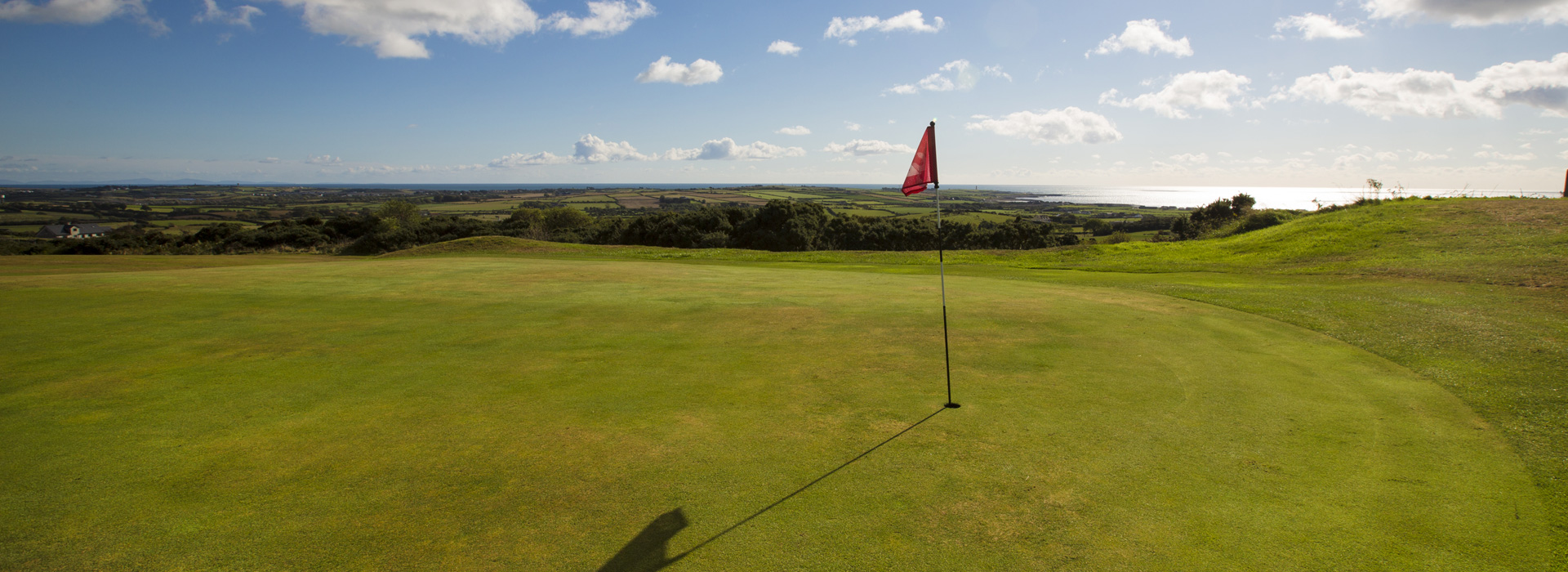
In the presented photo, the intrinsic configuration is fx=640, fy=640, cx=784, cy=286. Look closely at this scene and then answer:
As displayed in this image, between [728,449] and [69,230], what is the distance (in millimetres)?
85574

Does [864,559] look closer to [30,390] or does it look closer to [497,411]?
[497,411]

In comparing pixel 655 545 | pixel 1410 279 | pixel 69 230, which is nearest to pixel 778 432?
pixel 655 545

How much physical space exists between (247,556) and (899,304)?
12.1 m

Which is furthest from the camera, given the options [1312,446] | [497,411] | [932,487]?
[497,411]

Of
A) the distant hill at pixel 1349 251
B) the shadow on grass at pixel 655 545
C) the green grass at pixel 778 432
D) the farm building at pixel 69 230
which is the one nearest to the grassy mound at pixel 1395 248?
the distant hill at pixel 1349 251

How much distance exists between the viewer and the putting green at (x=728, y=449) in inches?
181

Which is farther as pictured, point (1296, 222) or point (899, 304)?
point (1296, 222)

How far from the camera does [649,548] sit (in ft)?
14.9

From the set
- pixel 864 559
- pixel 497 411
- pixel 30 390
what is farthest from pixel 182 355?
pixel 864 559

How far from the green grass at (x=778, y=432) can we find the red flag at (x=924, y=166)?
2.65 meters

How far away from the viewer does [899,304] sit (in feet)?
48.0

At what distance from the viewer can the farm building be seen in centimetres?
5576

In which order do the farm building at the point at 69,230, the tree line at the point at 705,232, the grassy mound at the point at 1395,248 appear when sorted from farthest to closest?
the farm building at the point at 69,230, the tree line at the point at 705,232, the grassy mound at the point at 1395,248

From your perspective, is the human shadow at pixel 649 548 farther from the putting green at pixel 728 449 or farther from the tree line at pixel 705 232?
the tree line at pixel 705 232
